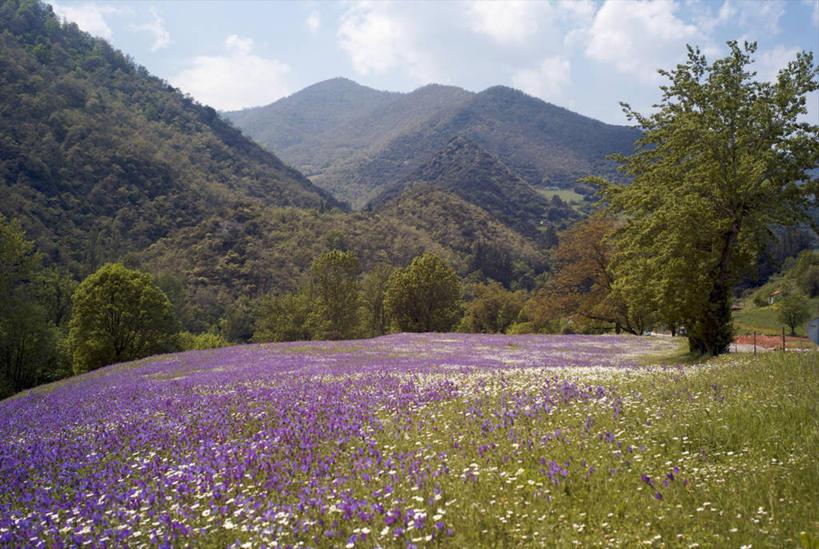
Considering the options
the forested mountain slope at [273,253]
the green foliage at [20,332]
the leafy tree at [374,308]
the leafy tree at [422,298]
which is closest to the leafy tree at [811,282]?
the forested mountain slope at [273,253]

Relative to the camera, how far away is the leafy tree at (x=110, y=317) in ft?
131

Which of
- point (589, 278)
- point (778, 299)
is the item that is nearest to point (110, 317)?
point (589, 278)

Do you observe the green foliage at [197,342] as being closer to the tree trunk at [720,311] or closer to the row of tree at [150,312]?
the row of tree at [150,312]

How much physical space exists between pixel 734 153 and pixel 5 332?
201 ft

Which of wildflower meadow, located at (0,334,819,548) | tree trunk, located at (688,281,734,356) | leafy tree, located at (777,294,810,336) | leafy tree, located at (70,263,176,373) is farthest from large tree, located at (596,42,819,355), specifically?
leafy tree, located at (777,294,810,336)

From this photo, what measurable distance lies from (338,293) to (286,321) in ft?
41.1

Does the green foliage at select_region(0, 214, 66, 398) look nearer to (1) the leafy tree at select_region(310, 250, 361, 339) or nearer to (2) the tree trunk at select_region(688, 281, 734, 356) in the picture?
(1) the leafy tree at select_region(310, 250, 361, 339)

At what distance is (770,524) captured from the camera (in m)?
4.19

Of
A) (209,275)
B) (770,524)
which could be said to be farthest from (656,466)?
(209,275)

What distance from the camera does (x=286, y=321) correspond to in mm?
73938

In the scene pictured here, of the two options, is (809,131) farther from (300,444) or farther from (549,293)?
(549,293)

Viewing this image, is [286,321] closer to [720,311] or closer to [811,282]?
[720,311]

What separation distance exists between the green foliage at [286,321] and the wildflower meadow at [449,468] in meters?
63.9

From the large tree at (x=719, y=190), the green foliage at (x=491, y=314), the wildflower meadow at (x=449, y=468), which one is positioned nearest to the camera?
the wildflower meadow at (x=449, y=468)
